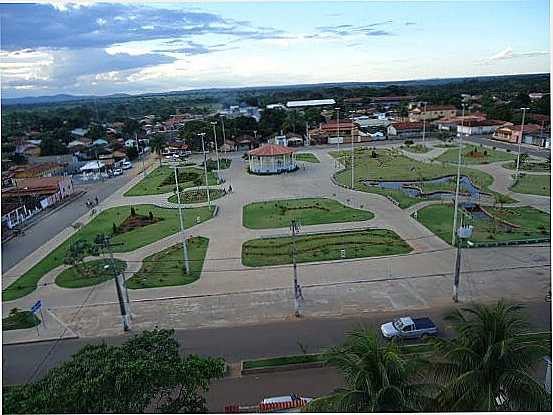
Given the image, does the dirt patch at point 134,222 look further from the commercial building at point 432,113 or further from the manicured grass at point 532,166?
the commercial building at point 432,113

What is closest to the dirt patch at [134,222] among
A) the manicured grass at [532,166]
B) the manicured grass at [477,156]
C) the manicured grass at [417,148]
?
the manicured grass at [477,156]

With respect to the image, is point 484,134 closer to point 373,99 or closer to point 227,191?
point 227,191

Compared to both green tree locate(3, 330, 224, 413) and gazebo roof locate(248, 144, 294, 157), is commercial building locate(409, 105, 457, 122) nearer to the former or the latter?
gazebo roof locate(248, 144, 294, 157)

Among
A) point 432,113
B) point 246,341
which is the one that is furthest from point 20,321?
point 432,113

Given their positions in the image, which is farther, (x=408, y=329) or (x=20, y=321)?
(x=20, y=321)

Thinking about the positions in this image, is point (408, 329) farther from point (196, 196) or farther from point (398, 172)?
point (398, 172)

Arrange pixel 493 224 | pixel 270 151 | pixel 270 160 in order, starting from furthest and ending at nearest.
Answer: pixel 270 160 < pixel 270 151 < pixel 493 224
